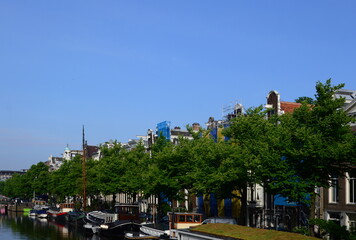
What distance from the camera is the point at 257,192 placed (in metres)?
65.2

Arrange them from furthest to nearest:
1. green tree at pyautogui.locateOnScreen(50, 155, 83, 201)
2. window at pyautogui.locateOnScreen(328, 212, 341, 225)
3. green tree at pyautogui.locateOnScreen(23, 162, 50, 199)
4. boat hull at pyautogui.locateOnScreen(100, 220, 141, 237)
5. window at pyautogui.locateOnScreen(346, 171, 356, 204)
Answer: green tree at pyautogui.locateOnScreen(23, 162, 50, 199)
green tree at pyautogui.locateOnScreen(50, 155, 83, 201)
boat hull at pyautogui.locateOnScreen(100, 220, 141, 237)
window at pyautogui.locateOnScreen(328, 212, 341, 225)
window at pyautogui.locateOnScreen(346, 171, 356, 204)

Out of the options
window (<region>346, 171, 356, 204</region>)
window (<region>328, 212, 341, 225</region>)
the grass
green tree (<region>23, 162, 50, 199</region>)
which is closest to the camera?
the grass

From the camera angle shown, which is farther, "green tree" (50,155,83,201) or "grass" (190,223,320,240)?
"green tree" (50,155,83,201)

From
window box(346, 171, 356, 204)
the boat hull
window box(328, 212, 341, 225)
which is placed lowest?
the boat hull

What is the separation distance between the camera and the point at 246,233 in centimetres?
3859

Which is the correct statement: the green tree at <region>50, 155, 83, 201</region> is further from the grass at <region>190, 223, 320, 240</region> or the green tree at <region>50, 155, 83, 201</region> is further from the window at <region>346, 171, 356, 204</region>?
the window at <region>346, 171, 356, 204</region>

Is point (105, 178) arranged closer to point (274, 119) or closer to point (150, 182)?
point (150, 182)

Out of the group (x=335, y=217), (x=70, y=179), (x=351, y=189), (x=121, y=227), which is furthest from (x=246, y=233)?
(x=70, y=179)

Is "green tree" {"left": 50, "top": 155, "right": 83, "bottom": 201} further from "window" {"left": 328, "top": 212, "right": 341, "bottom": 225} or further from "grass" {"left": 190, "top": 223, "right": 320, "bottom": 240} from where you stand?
"grass" {"left": 190, "top": 223, "right": 320, "bottom": 240}

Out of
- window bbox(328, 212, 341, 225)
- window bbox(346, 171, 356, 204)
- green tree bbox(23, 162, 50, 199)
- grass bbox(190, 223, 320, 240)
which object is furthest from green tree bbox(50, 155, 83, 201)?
window bbox(346, 171, 356, 204)

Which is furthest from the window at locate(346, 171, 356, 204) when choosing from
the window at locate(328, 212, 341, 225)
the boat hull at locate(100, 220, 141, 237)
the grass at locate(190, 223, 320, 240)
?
the boat hull at locate(100, 220, 141, 237)

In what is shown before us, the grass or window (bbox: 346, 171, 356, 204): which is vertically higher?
window (bbox: 346, 171, 356, 204)

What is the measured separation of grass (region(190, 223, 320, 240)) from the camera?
35269 mm

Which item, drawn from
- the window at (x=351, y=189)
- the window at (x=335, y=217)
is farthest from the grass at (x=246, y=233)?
the window at (x=335, y=217)
